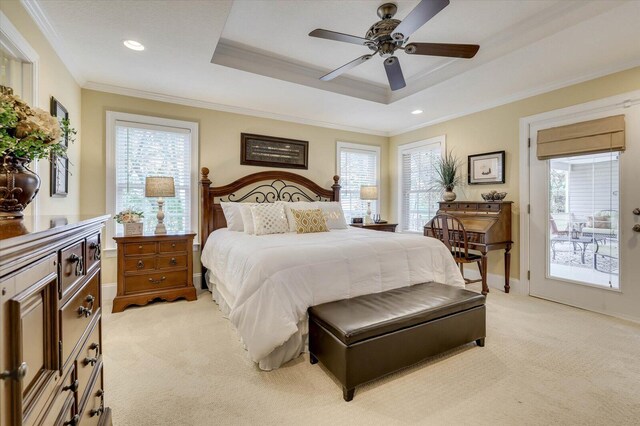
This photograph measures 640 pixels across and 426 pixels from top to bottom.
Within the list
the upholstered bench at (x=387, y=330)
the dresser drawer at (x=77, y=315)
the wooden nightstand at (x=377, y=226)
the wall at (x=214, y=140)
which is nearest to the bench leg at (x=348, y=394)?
the upholstered bench at (x=387, y=330)

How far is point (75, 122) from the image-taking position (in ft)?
10.3

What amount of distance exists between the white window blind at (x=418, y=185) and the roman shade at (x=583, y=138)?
1.50 m

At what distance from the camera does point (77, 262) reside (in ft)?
3.36

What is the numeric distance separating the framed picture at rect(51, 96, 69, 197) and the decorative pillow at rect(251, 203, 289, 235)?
5.82ft

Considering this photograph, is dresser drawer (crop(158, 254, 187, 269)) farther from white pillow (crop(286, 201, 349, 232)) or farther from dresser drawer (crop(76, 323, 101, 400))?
dresser drawer (crop(76, 323, 101, 400))

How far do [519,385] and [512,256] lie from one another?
7.94 ft

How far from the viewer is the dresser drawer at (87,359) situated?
3.43 ft

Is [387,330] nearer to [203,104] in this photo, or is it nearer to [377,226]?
[377,226]

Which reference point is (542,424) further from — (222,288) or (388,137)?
(388,137)

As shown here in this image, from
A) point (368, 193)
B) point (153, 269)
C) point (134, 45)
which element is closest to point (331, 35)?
point (134, 45)

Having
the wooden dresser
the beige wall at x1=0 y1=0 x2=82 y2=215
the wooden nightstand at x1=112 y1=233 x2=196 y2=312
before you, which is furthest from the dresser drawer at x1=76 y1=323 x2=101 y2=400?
the wooden nightstand at x1=112 y1=233 x2=196 y2=312

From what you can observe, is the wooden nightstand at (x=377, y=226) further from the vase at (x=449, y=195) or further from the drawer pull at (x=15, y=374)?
the drawer pull at (x=15, y=374)

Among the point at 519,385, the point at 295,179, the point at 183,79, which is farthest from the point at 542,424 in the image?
the point at 183,79

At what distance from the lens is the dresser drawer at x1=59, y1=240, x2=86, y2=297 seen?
2.95 feet
